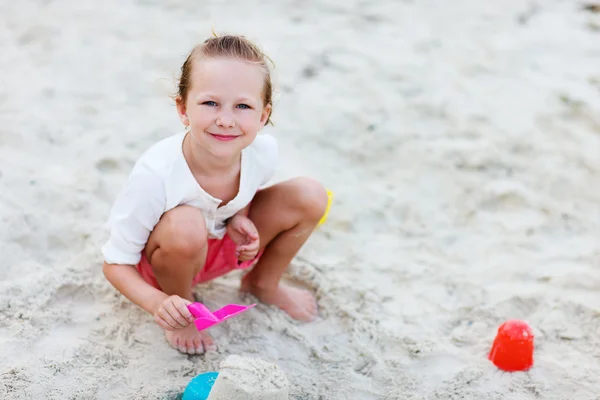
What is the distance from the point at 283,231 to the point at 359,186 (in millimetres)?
710

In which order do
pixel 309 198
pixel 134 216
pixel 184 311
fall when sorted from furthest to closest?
pixel 309 198, pixel 134 216, pixel 184 311

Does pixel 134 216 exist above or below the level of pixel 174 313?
above

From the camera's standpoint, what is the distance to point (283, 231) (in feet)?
6.89

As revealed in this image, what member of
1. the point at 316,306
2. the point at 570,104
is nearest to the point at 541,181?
the point at 570,104

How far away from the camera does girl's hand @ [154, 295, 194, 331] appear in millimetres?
1729

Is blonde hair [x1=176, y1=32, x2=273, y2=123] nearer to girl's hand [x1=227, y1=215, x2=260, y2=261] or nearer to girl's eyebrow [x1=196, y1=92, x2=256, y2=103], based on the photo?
girl's eyebrow [x1=196, y1=92, x2=256, y2=103]

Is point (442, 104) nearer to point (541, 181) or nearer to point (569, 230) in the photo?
point (541, 181)

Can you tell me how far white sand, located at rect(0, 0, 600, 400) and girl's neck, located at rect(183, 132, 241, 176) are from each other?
44 cm

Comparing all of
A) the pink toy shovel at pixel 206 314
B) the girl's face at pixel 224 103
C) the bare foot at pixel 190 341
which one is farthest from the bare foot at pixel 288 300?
the girl's face at pixel 224 103

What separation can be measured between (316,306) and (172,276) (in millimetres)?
508

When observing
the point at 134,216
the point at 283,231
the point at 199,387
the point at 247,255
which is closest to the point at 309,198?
the point at 283,231

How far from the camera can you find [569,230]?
2.60 meters

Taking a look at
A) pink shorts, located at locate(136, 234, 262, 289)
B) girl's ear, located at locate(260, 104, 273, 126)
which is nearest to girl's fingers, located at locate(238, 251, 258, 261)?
pink shorts, located at locate(136, 234, 262, 289)

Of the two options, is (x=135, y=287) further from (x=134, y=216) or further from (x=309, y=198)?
(x=309, y=198)
